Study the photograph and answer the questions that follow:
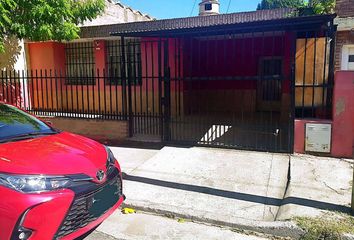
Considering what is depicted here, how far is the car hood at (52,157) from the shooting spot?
2.98 meters

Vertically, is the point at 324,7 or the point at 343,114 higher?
the point at 324,7

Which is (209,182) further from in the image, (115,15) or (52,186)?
(115,15)

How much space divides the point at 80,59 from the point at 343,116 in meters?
10.7

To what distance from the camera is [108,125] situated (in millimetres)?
8273

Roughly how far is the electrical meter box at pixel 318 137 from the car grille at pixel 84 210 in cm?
435

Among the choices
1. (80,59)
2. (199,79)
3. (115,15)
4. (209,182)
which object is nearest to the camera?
(209,182)

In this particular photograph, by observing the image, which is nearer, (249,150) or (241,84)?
(249,150)

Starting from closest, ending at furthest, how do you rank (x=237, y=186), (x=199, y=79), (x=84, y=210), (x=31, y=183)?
(x=31, y=183) < (x=84, y=210) < (x=237, y=186) < (x=199, y=79)

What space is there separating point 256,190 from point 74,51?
11.1m

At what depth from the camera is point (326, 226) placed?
358 cm

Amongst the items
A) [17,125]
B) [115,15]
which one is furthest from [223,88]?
[17,125]

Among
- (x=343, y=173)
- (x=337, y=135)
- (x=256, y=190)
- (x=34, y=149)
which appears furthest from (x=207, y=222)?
(x=337, y=135)

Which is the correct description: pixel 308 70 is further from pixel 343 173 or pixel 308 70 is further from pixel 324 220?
pixel 324 220

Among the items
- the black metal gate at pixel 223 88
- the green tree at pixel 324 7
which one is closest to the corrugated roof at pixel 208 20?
the black metal gate at pixel 223 88
